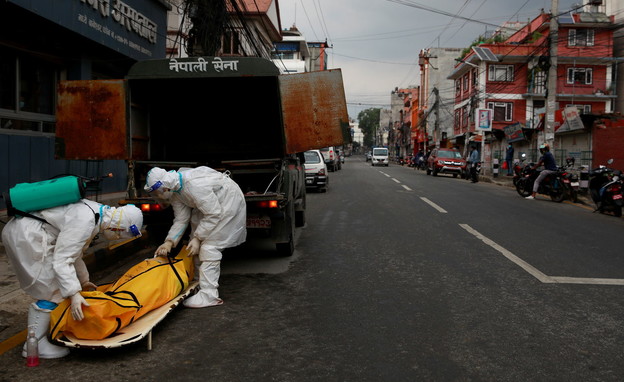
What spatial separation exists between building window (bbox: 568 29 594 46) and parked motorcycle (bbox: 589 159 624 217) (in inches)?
1306

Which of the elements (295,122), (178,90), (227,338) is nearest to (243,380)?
(227,338)

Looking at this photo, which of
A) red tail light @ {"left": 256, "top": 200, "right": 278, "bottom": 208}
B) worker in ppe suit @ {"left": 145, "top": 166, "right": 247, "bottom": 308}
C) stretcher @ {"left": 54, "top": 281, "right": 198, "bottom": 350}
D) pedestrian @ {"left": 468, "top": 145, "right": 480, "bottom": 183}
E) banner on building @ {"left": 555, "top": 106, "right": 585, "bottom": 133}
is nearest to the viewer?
stretcher @ {"left": 54, "top": 281, "right": 198, "bottom": 350}

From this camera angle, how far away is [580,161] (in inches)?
840

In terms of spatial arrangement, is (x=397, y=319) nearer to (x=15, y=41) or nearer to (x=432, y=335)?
(x=432, y=335)

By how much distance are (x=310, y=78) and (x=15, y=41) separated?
7.12m

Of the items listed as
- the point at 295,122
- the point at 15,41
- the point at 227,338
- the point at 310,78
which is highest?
the point at 15,41

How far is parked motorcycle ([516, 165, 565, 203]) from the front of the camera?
1548 centimetres

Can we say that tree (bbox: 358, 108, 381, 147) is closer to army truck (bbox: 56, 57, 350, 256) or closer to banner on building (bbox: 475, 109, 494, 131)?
banner on building (bbox: 475, 109, 494, 131)

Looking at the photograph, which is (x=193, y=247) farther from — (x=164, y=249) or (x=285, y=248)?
(x=285, y=248)

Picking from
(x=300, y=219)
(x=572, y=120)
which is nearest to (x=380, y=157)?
(x=572, y=120)

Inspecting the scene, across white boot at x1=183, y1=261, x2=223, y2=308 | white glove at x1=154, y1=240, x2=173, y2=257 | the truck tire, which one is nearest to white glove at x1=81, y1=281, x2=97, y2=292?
white glove at x1=154, y1=240, x2=173, y2=257

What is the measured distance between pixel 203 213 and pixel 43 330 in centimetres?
177

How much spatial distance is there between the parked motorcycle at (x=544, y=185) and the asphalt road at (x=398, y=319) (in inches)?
276

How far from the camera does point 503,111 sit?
43.4 meters
